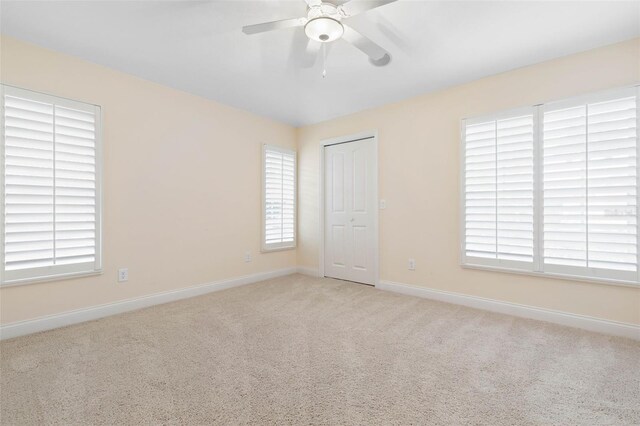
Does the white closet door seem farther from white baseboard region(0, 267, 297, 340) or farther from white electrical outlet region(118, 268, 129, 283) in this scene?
white electrical outlet region(118, 268, 129, 283)

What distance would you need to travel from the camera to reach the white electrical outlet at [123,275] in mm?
2934

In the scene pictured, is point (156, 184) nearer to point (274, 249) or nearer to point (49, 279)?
point (49, 279)

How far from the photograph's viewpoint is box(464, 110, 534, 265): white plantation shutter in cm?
280

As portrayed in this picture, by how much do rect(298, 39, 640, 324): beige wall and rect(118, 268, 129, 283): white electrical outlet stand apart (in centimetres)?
294

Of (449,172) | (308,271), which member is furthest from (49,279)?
(449,172)

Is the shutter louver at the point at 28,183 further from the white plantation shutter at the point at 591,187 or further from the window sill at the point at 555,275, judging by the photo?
the white plantation shutter at the point at 591,187

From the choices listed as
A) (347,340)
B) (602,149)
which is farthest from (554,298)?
(347,340)

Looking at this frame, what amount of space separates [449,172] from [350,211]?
1469 millimetres

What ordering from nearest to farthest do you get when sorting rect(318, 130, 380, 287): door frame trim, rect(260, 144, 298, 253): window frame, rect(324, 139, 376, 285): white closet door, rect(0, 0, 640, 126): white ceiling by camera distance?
1. rect(0, 0, 640, 126): white ceiling
2. rect(318, 130, 380, 287): door frame trim
3. rect(324, 139, 376, 285): white closet door
4. rect(260, 144, 298, 253): window frame

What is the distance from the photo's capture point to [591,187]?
8.11 feet

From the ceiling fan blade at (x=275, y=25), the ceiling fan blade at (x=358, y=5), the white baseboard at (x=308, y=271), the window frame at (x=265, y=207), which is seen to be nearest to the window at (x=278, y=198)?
the window frame at (x=265, y=207)

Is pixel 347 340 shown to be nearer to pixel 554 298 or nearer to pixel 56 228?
pixel 554 298

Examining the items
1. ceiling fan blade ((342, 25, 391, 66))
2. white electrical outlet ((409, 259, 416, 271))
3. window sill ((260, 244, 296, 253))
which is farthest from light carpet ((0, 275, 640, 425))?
ceiling fan blade ((342, 25, 391, 66))

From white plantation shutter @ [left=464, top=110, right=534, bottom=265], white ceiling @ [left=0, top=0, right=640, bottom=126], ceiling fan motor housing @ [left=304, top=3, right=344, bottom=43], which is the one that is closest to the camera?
ceiling fan motor housing @ [left=304, top=3, right=344, bottom=43]
